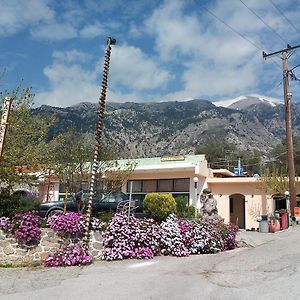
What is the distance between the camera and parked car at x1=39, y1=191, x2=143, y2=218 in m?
14.9

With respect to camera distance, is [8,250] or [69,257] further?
[8,250]

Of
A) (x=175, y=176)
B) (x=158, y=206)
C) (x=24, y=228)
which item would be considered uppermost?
(x=175, y=176)

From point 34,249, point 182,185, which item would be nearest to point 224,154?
point 182,185

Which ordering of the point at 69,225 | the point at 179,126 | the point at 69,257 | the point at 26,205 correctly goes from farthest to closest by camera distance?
1. the point at 179,126
2. the point at 26,205
3. the point at 69,225
4. the point at 69,257

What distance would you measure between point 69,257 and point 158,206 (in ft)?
11.4

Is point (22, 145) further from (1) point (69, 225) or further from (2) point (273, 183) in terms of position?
(2) point (273, 183)

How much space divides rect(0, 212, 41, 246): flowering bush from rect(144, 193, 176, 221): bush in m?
3.55

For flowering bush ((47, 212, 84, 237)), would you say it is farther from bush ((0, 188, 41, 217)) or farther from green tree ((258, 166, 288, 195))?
green tree ((258, 166, 288, 195))

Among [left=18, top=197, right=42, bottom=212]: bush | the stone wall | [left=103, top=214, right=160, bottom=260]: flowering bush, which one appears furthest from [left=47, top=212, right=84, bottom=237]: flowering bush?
[left=18, top=197, right=42, bottom=212]: bush

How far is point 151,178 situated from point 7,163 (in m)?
15.4

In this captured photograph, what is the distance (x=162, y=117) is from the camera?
119 metres

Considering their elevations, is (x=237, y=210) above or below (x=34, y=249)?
above

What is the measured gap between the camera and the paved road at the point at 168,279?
782 centimetres

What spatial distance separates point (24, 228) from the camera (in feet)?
38.8
